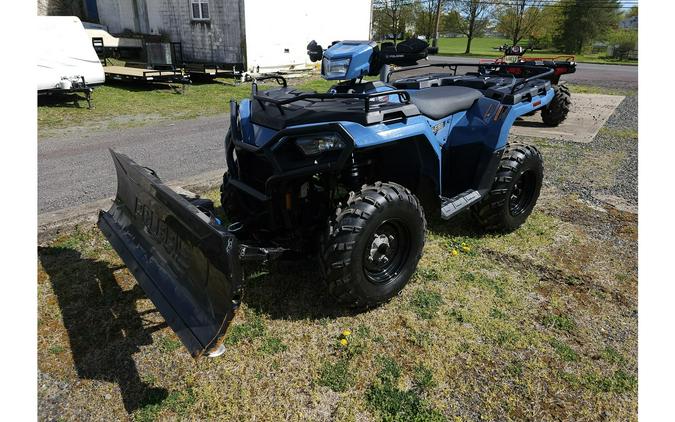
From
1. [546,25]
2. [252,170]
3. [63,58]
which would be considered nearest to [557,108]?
[252,170]

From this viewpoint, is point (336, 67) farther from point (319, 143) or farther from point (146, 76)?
point (146, 76)

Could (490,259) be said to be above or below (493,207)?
below

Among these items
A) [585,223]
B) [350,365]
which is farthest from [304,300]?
[585,223]

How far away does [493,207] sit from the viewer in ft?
13.6

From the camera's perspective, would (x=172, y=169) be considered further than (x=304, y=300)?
Yes

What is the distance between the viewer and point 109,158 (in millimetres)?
6648

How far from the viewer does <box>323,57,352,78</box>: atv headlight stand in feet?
10.6

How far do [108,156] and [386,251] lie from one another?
5.35 metres

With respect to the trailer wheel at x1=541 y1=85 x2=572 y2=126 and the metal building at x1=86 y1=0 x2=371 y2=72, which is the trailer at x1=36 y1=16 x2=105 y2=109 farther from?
the trailer wheel at x1=541 y1=85 x2=572 y2=126

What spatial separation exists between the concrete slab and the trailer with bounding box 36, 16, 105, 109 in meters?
9.65

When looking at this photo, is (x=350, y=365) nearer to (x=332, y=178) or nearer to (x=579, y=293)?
(x=332, y=178)

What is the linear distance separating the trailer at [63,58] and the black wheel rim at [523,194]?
9.63m

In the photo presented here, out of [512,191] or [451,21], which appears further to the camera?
[451,21]

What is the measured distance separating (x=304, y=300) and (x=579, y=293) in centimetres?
212
